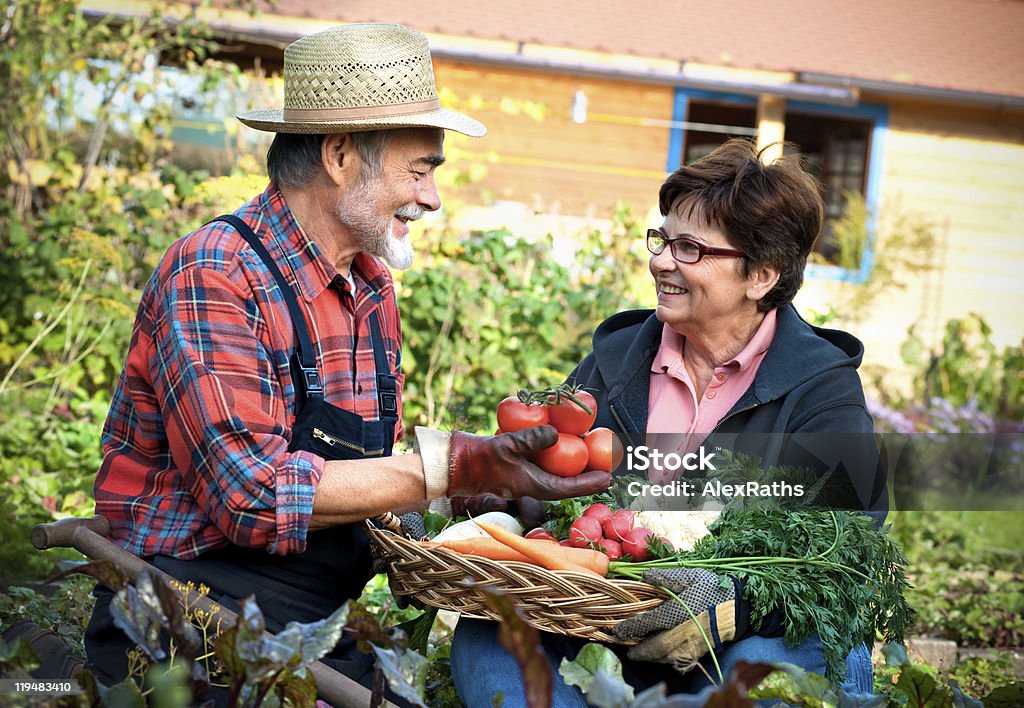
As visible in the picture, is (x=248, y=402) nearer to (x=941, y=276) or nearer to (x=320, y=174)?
(x=320, y=174)

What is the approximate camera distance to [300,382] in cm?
267

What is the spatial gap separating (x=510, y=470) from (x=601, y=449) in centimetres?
27

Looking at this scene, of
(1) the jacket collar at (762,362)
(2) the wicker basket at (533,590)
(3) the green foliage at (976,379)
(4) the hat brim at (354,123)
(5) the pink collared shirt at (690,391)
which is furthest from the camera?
(3) the green foliage at (976,379)

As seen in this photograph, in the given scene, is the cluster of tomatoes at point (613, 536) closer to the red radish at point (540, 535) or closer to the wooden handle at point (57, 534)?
the red radish at point (540, 535)

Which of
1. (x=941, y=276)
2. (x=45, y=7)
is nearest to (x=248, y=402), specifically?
(x=45, y=7)

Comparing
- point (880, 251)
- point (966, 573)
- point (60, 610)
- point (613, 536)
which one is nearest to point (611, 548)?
point (613, 536)

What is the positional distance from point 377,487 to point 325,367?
1.52 feet

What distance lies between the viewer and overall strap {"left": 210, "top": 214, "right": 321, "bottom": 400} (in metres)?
2.66

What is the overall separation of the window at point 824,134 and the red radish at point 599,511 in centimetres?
792

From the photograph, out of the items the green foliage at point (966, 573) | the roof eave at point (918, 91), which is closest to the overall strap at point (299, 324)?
the green foliage at point (966, 573)

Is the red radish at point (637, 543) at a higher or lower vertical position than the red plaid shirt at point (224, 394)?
lower

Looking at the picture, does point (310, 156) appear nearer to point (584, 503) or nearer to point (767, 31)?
point (584, 503)

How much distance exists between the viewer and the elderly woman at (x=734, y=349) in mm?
2951

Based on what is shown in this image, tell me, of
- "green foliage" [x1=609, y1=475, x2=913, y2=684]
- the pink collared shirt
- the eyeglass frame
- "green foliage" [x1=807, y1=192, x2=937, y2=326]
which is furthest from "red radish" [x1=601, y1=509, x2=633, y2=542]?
"green foliage" [x1=807, y1=192, x2=937, y2=326]
